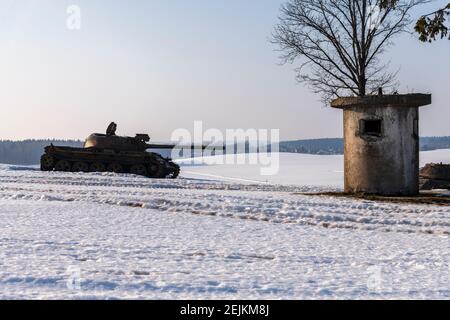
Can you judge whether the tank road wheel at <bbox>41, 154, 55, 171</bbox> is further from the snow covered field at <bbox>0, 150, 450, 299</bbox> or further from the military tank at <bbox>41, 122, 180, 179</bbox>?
the snow covered field at <bbox>0, 150, 450, 299</bbox>

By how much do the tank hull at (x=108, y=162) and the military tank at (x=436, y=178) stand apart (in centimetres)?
1059

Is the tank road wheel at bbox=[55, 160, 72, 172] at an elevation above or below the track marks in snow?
above

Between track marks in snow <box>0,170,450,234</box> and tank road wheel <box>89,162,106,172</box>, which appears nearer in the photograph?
track marks in snow <box>0,170,450,234</box>

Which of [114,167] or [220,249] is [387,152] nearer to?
[220,249]

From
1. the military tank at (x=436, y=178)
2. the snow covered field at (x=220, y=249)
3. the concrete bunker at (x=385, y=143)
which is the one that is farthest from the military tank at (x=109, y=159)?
the snow covered field at (x=220, y=249)

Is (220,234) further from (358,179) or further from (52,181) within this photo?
(52,181)

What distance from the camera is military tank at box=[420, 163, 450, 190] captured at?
19031 mm

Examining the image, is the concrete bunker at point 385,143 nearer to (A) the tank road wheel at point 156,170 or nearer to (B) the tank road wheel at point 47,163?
(A) the tank road wheel at point 156,170

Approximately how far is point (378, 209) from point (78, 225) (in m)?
6.00

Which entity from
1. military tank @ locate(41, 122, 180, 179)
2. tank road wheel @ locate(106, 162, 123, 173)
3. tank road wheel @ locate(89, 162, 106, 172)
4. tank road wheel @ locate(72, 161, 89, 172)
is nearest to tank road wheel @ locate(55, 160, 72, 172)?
military tank @ locate(41, 122, 180, 179)

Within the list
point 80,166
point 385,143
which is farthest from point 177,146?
point 385,143

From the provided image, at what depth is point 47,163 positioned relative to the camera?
1019 inches

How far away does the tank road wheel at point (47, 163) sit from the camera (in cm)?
2580
